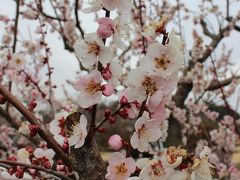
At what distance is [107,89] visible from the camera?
1.29m

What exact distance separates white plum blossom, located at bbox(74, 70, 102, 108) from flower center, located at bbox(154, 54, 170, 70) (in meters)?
0.18

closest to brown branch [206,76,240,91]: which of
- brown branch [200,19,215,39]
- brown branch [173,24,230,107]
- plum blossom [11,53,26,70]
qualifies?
brown branch [173,24,230,107]

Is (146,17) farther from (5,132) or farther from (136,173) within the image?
(136,173)

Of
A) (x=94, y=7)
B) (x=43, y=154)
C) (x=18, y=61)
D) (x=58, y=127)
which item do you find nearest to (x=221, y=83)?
(x=18, y=61)

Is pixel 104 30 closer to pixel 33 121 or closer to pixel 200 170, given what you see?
pixel 33 121

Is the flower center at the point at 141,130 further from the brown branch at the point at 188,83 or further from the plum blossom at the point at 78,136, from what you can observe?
the brown branch at the point at 188,83

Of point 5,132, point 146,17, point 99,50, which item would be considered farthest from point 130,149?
point 146,17

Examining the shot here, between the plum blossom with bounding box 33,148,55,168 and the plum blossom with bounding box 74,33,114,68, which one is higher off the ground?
the plum blossom with bounding box 74,33,114,68

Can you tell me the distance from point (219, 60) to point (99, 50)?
8.01m

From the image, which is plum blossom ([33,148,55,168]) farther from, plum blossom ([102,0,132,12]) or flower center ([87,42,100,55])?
plum blossom ([102,0,132,12])

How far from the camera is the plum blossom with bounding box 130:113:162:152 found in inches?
48.6

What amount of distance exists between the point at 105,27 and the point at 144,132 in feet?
1.12

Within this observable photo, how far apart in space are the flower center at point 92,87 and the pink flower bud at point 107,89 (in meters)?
0.02

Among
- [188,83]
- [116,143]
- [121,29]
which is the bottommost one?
[116,143]
